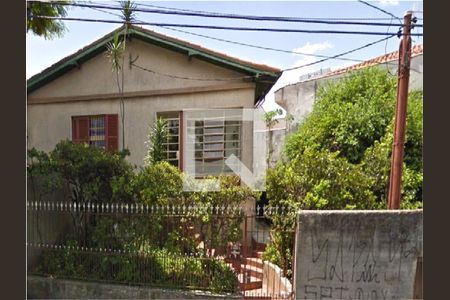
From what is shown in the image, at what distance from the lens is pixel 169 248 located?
4.08 metres

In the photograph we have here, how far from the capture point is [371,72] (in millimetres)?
5469

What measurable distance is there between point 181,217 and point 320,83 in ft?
13.6

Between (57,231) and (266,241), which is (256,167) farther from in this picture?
(57,231)

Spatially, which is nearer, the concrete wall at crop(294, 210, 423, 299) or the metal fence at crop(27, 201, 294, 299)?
the concrete wall at crop(294, 210, 423, 299)

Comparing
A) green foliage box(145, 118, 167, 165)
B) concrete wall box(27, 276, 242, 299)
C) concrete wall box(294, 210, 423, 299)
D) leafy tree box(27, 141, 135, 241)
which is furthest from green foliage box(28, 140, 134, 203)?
concrete wall box(294, 210, 423, 299)

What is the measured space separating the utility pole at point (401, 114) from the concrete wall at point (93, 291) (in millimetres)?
2446

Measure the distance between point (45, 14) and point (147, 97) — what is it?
6.33ft

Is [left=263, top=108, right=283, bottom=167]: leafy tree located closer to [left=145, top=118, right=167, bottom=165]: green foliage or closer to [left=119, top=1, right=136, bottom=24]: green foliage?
[left=145, top=118, right=167, bottom=165]: green foliage

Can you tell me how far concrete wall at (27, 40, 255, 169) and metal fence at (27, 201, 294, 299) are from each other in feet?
4.09

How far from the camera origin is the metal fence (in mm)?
3953

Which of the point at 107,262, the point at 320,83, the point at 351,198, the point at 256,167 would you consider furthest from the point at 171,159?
the point at 320,83

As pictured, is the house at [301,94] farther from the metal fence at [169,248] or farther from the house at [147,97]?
the metal fence at [169,248]

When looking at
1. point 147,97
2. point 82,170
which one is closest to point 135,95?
point 147,97

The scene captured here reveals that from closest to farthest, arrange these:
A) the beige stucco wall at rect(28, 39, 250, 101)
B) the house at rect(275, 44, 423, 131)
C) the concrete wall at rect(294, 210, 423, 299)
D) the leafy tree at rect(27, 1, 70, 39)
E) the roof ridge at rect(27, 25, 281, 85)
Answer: the concrete wall at rect(294, 210, 423, 299)
the leafy tree at rect(27, 1, 70, 39)
the roof ridge at rect(27, 25, 281, 85)
the beige stucco wall at rect(28, 39, 250, 101)
the house at rect(275, 44, 423, 131)
